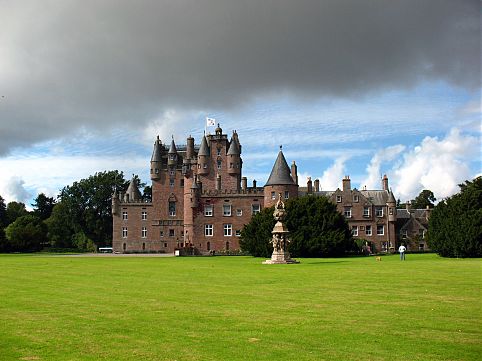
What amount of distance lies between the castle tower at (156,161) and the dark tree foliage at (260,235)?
34.3 metres

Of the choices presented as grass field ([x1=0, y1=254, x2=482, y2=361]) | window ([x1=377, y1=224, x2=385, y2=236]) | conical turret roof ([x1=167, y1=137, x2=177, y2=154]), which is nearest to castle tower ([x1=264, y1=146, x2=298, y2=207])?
window ([x1=377, y1=224, x2=385, y2=236])

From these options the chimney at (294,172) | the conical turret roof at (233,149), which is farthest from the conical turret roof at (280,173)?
the conical turret roof at (233,149)

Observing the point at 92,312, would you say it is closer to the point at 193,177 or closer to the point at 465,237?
the point at 465,237

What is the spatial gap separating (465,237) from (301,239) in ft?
53.6

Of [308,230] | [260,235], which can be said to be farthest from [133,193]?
[308,230]

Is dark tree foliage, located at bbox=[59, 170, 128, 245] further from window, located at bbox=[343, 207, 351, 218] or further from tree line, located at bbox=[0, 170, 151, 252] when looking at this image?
window, located at bbox=[343, 207, 351, 218]

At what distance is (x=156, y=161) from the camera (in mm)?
98312

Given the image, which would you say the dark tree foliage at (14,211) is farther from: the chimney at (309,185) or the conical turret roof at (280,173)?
the conical turret roof at (280,173)

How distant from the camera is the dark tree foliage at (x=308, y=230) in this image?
60.1m

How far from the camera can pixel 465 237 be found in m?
50.6

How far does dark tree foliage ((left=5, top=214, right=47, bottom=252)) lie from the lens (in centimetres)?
10105

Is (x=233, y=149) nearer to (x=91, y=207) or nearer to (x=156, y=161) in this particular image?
(x=156, y=161)

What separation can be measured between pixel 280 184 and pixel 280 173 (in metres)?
1.70

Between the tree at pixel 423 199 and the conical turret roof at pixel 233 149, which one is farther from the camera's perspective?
the tree at pixel 423 199
